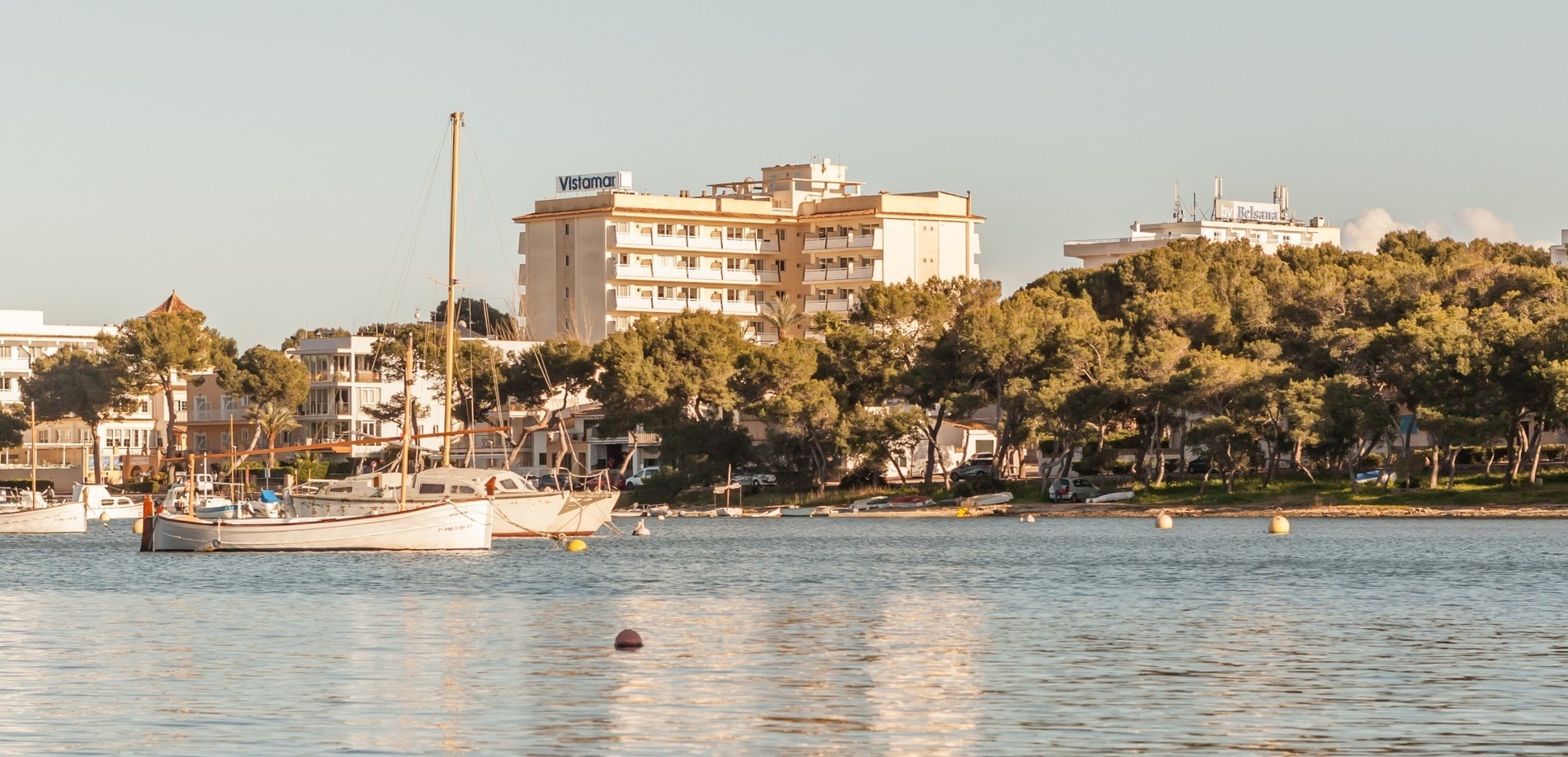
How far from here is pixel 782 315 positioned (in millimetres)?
180375

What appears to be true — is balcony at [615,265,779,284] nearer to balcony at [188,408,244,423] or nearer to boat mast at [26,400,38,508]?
balcony at [188,408,244,423]

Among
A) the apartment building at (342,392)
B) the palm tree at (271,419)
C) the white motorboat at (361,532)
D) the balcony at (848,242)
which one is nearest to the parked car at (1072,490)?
the white motorboat at (361,532)

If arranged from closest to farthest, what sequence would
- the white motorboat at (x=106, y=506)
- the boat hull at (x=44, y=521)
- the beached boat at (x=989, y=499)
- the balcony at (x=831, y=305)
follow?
1. the boat hull at (x=44, y=521)
2. the beached boat at (x=989, y=499)
3. the white motorboat at (x=106, y=506)
4. the balcony at (x=831, y=305)

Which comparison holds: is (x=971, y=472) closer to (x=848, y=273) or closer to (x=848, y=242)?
(x=848, y=273)

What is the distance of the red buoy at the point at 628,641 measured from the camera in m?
40.2

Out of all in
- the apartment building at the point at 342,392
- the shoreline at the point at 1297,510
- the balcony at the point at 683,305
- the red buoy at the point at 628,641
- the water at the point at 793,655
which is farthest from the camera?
the balcony at the point at 683,305

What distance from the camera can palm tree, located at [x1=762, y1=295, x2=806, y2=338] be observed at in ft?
589

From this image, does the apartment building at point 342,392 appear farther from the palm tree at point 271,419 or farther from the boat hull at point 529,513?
the boat hull at point 529,513

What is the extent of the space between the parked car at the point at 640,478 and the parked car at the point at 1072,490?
26969 mm

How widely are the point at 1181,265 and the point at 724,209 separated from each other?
66441mm

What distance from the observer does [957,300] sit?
142 metres

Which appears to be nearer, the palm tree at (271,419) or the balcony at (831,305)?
the palm tree at (271,419)

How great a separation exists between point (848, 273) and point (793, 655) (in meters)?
158

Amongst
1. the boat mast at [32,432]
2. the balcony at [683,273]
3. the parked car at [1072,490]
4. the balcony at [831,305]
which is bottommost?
the parked car at [1072,490]
